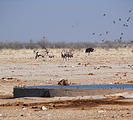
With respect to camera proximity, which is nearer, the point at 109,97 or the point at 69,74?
the point at 109,97

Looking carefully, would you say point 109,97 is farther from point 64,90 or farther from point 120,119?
point 120,119

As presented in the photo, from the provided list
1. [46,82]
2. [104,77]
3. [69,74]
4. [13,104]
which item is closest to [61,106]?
[13,104]

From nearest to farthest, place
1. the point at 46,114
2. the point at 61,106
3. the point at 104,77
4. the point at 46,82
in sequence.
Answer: the point at 46,114 → the point at 61,106 → the point at 46,82 → the point at 104,77

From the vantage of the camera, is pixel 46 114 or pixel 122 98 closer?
pixel 46 114

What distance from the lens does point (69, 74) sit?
82.5 feet

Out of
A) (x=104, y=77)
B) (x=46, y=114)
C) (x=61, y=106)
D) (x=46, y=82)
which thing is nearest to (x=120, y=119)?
(x=46, y=114)

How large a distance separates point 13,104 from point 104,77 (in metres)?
9.40

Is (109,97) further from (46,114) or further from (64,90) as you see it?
(46,114)

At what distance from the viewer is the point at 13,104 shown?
14.2 m

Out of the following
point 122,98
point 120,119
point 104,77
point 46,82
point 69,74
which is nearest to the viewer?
point 120,119

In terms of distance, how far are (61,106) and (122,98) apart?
208 centimetres

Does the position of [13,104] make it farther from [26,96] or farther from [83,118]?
[83,118]

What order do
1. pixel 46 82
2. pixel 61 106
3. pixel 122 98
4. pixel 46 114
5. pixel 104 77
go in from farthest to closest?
pixel 104 77
pixel 46 82
pixel 122 98
pixel 61 106
pixel 46 114

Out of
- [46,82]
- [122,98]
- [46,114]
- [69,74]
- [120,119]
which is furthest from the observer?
[69,74]
